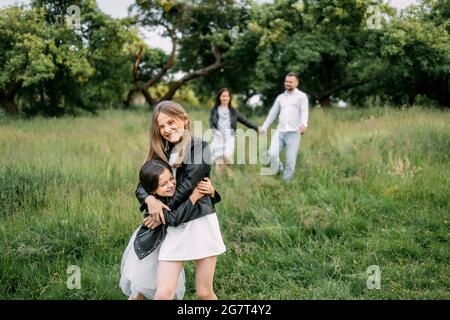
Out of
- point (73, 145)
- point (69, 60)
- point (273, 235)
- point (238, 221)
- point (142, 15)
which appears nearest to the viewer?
point (273, 235)

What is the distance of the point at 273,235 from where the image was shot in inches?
201

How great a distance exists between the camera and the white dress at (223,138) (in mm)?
7941

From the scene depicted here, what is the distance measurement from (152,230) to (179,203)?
12.5 inches

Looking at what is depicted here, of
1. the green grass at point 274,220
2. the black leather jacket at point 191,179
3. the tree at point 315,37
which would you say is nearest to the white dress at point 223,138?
the green grass at point 274,220

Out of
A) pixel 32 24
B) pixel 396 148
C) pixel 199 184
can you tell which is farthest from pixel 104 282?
pixel 32 24

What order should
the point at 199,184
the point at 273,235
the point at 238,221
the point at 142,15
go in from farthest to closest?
the point at 142,15
the point at 238,221
the point at 273,235
the point at 199,184

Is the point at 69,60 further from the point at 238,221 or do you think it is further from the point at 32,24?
the point at 238,221

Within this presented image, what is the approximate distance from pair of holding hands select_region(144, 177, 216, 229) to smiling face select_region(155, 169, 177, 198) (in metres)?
0.07

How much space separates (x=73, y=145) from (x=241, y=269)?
18.4ft

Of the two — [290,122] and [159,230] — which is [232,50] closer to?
[290,122]

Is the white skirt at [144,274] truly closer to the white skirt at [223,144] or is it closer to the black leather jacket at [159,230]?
the black leather jacket at [159,230]

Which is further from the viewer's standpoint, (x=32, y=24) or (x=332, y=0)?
(x=332, y=0)

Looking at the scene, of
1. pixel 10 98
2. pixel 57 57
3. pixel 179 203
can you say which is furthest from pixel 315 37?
pixel 179 203

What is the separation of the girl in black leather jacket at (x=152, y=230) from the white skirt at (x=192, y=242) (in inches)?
2.8
